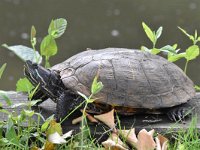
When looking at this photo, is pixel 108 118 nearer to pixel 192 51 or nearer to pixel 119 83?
pixel 119 83

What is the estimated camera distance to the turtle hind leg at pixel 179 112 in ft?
7.66

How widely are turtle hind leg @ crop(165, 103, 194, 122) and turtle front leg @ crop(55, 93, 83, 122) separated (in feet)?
1.33

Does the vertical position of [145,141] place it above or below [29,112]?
below

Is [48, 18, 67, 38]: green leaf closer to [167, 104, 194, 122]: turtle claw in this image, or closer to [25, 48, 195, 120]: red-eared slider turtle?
[25, 48, 195, 120]: red-eared slider turtle

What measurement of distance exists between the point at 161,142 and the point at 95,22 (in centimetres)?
606

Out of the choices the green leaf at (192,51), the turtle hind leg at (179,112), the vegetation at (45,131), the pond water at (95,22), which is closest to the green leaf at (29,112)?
the vegetation at (45,131)

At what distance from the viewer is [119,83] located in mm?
2330

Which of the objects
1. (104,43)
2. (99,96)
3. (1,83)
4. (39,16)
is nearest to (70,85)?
(99,96)

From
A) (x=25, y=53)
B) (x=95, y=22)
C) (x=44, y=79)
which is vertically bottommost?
(x=95, y=22)

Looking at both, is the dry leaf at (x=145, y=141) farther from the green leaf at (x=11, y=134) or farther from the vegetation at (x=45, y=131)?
the green leaf at (x=11, y=134)

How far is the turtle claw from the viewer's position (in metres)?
2.33

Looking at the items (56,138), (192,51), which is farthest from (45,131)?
(192,51)

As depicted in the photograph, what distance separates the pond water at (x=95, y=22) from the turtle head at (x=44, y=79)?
10.2ft

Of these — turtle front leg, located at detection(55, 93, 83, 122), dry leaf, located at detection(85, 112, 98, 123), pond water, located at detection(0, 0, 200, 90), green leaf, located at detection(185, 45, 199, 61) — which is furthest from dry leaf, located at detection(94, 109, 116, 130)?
pond water, located at detection(0, 0, 200, 90)
